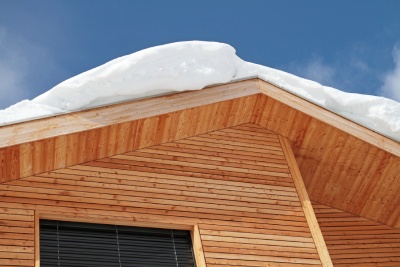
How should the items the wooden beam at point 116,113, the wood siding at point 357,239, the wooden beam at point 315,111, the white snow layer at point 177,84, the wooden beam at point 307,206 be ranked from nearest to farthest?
the wooden beam at point 116,113 → the white snow layer at point 177,84 → the wooden beam at point 307,206 → the wooden beam at point 315,111 → the wood siding at point 357,239

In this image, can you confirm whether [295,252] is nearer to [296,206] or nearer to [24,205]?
[296,206]

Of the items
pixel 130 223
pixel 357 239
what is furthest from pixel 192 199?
pixel 357 239

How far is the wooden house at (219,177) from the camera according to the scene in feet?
20.0

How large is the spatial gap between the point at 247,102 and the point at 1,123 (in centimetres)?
286

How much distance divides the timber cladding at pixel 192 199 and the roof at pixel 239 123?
0.17m

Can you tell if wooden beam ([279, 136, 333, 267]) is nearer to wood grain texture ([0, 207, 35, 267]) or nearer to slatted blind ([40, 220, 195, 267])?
slatted blind ([40, 220, 195, 267])

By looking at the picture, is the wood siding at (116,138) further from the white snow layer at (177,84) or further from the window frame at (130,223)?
the window frame at (130,223)

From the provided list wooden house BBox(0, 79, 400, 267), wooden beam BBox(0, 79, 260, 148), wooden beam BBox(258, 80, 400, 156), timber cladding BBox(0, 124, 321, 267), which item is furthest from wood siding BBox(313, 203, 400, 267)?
wooden beam BBox(0, 79, 260, 148)

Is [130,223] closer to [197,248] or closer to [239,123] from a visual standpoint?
[197,248]

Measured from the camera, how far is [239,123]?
780 cm

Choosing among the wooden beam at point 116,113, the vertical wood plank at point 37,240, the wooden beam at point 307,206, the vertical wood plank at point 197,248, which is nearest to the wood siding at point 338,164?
the wooden beam at point 307,206

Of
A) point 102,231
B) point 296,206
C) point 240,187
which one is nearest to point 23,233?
point 102,231

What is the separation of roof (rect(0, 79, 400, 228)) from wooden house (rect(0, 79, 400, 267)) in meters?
0.01

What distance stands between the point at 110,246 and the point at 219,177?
1.51 m
